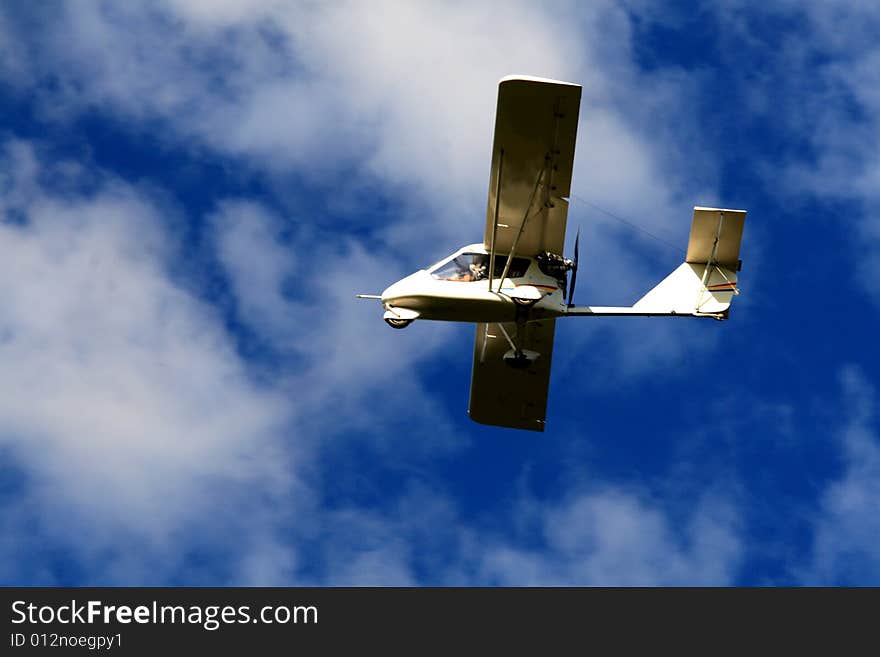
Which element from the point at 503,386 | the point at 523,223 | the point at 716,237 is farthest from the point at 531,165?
the point at 503,386

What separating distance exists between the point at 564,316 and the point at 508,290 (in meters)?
1.47

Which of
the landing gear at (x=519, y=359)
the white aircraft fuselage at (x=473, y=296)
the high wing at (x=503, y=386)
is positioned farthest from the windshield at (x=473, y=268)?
the high wing at (x=503, y=386)

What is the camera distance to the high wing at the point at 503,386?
28.3 meters

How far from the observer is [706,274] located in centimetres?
2625

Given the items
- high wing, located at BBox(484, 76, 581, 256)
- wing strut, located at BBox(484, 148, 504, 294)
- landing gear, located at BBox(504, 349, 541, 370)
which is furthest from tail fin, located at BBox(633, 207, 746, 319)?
wing strut, located at BBox(484, 148, 504, 294)

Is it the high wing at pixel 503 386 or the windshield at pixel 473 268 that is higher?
the windshield at pixel 473 268

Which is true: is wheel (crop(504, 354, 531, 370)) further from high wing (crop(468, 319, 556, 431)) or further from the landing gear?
high wing (crop(468, 319, 556, 431))

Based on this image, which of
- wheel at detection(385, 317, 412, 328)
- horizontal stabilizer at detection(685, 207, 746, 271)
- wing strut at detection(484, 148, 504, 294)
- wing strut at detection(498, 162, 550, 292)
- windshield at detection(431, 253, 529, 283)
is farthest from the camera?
horizontal stabilizer at detection(685, 207, 746, 271)

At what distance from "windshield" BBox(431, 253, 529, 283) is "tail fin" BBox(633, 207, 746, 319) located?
3007mm

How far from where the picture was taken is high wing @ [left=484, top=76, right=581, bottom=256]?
885 inches

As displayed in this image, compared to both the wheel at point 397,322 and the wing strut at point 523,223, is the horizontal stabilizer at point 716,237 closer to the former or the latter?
the wing strut at point 523,223

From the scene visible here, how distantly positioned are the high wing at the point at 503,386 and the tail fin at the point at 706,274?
3.36 m
